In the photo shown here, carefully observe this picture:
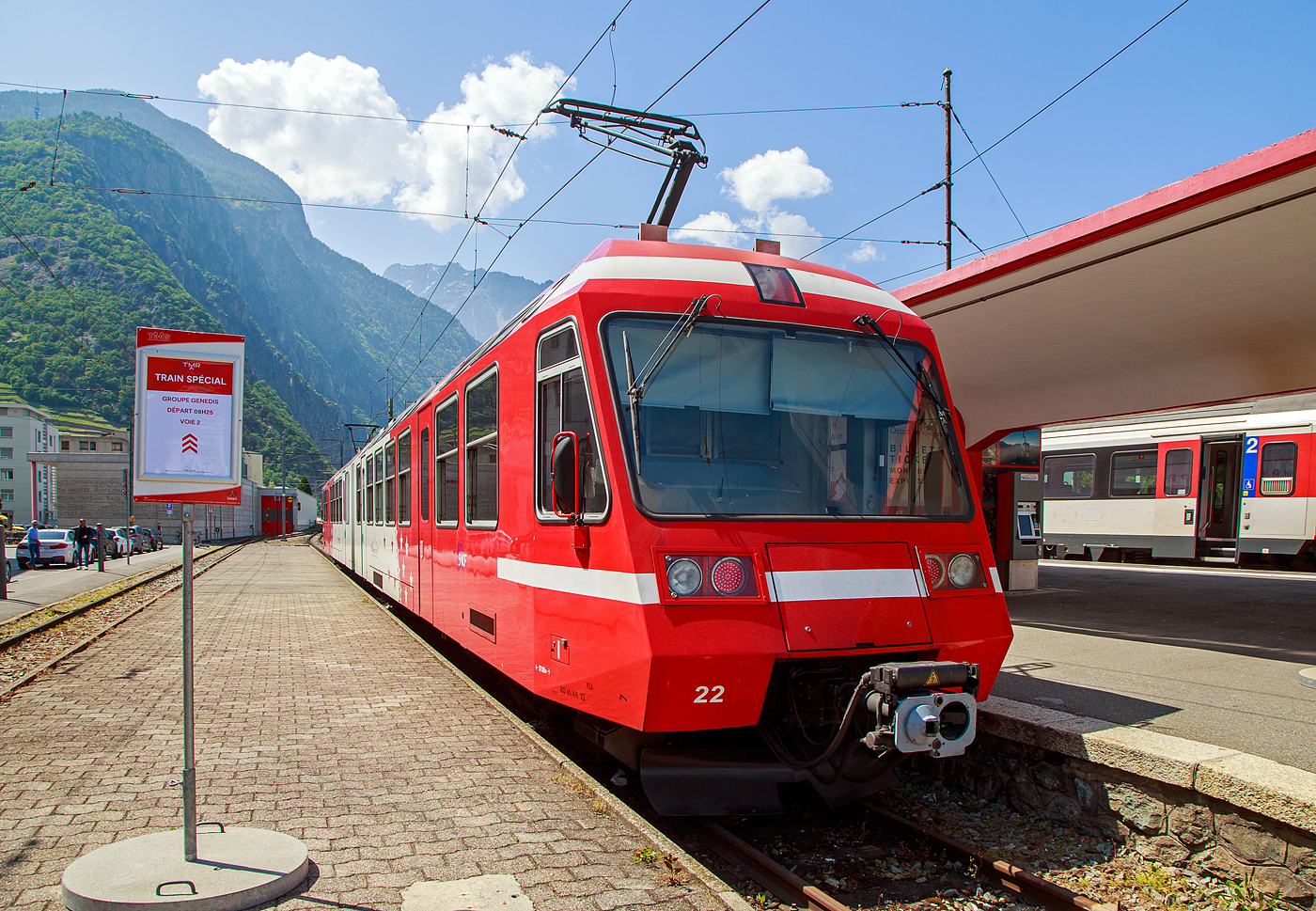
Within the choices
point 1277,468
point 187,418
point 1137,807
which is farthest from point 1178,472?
point 187,418

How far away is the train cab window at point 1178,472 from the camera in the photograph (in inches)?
785

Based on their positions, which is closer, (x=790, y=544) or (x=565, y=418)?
(x=790, y=544)

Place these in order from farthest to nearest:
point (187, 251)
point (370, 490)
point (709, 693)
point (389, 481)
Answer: point (187, 251), point (370, 490), point (389, 481), point (709, 693)

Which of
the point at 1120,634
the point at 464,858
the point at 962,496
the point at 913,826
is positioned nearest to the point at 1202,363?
the point at 1120,634

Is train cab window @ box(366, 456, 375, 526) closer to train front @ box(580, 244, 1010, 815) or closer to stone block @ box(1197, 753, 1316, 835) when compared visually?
train front @ box(580, 244, 1010, 815)

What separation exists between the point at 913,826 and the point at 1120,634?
593 cm

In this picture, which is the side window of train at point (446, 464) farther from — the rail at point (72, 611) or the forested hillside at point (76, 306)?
the forested hillside at point (76, 306)

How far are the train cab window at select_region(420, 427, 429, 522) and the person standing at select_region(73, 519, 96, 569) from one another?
24.3m

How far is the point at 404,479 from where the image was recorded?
10.9 meters

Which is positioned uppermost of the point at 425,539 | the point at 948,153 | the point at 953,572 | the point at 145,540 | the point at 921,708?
the point at 948,153

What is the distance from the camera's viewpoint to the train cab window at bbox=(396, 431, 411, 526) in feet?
34.3

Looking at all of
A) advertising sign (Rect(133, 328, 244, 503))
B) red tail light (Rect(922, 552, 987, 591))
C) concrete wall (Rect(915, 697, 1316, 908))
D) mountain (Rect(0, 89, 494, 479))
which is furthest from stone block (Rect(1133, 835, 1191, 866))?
mountain (Rect(0, 89, 494, 479))

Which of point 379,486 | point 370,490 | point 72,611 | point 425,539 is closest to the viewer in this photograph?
point 425,539

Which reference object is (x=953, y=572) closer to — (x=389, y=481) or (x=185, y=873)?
(x=185, y=873)
